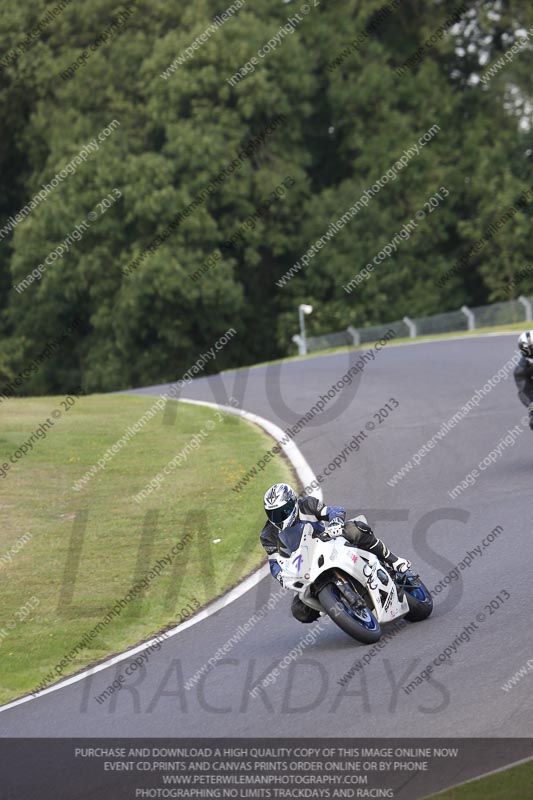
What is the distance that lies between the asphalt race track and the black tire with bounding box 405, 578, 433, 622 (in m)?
0.10

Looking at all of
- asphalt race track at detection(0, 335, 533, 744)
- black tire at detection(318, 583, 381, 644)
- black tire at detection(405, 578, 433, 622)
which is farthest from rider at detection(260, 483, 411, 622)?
asphalt race track at detection(0, 335, 533, 744)

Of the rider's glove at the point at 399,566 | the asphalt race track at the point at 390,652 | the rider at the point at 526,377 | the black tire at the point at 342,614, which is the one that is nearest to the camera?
the asphalt race track at the point at 390,652

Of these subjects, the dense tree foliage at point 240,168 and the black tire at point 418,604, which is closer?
the black tire at point 418,604

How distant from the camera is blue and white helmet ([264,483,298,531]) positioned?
10180 mm

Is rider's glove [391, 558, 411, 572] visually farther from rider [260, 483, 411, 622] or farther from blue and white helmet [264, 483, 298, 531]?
blue and white helmet [264, 483, 298, 531]

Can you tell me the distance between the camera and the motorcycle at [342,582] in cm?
1010

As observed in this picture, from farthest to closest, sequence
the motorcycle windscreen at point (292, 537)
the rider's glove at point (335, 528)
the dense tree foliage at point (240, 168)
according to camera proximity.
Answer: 1. the dense tree foliage at point (240, 168)
2. the rider's glove at point (335, 528)
3. the motorcycle windscreen at point (292, 537)

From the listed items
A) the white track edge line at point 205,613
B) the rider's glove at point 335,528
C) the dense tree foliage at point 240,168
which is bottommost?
the dense tree foliage at point 240,168

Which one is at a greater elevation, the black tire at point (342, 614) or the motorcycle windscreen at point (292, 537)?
the motorcycle windscreen at point (292, 537)

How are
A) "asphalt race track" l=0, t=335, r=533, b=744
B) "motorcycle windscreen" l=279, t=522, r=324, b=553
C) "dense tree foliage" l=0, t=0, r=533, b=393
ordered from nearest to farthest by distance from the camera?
"asphalt race track" l=0, t=335, r=533, b=744, "motorcycle windscreen" l=279, t=522, r=324, b=553, "dense tree foliage" l=0, t=0, r=533, b=393

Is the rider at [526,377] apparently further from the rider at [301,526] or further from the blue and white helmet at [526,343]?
the rider at [301,526]
